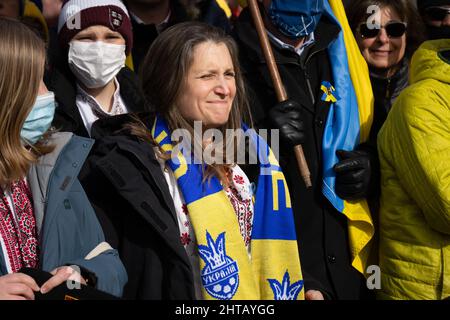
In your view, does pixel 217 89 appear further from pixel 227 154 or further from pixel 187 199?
pixel 187 199

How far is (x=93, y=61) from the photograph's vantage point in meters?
4.30

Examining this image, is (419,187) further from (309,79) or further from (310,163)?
(309,79)

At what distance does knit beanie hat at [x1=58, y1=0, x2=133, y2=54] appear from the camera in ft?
14.4

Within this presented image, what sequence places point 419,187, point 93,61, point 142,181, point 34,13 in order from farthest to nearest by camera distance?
1. point 34,13
2. point 93,61
3. point 419,187
4. point 142,181

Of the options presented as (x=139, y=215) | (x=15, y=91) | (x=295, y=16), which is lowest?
(x=139, y=215)

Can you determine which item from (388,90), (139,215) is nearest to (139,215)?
(139,215)

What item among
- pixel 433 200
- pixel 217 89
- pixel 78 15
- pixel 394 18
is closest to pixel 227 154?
pixel 217 89

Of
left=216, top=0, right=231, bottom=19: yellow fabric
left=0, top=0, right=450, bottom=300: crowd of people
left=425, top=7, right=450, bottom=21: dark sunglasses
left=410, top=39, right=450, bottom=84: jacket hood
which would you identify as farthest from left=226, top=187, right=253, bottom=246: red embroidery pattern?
left=216, top=0, right=231, bottom=19: yellow fabric

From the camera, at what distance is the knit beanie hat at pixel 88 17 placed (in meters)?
4.38

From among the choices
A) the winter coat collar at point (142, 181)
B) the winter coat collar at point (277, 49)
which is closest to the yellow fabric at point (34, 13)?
the winter coat collar at point (277, 49)

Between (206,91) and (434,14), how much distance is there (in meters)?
1.78

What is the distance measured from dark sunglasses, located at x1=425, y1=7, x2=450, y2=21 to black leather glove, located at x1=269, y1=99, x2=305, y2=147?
1174 millimetres

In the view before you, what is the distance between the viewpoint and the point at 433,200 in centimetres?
369
